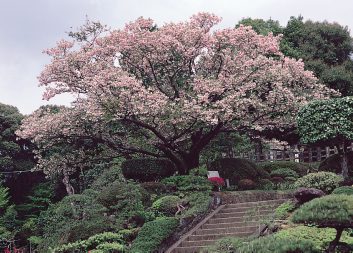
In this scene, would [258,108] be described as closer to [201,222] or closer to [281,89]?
[281,89]

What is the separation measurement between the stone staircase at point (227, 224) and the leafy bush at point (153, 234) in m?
0.41

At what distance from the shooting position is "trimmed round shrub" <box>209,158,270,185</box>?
21.1m

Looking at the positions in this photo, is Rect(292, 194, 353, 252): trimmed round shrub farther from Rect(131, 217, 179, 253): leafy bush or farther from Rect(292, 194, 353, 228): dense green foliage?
Rect(131, 217, 179, 253): leafy bush

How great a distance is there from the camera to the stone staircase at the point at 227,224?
1484 cm

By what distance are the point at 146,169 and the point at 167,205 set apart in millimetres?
4218

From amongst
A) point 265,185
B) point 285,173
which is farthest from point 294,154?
point 265,185

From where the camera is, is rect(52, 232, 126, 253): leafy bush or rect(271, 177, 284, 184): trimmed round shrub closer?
rect(52, 232, 126, 253): leafy bush

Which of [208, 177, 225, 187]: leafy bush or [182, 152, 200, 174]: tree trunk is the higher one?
[182, 152, 200, 174]: tree trunk

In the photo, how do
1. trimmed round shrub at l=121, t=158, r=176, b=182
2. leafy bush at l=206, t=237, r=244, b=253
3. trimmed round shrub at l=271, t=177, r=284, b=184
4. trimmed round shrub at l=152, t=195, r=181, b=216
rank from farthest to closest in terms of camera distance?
trimmed round shrub at l=271, t=177, r=284, b=184 → trimmed round shrub at l=121, t=158, r=176, b=182 → trimmed round shrub at l=152, t=195, r=181, b=216 → leafy bush at l=206, t=237, r=244, b=253

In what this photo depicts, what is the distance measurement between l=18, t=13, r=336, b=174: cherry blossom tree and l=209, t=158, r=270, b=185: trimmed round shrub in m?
1.06

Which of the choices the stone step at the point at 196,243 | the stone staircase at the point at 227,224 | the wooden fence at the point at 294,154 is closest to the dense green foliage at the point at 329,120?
the stone staircase at the point at 227,224

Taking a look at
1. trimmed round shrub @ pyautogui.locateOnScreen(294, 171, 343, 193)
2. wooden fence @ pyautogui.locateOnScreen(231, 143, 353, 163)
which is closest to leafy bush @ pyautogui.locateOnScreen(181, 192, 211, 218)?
trimmed round shrub @ pyautogui.locateOnScreen(294, 171, 343, 193)

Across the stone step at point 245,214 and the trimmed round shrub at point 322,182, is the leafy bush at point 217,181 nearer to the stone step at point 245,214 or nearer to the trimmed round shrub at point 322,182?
the stone step at point 245,214

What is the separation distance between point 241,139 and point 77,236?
31.5 feet
